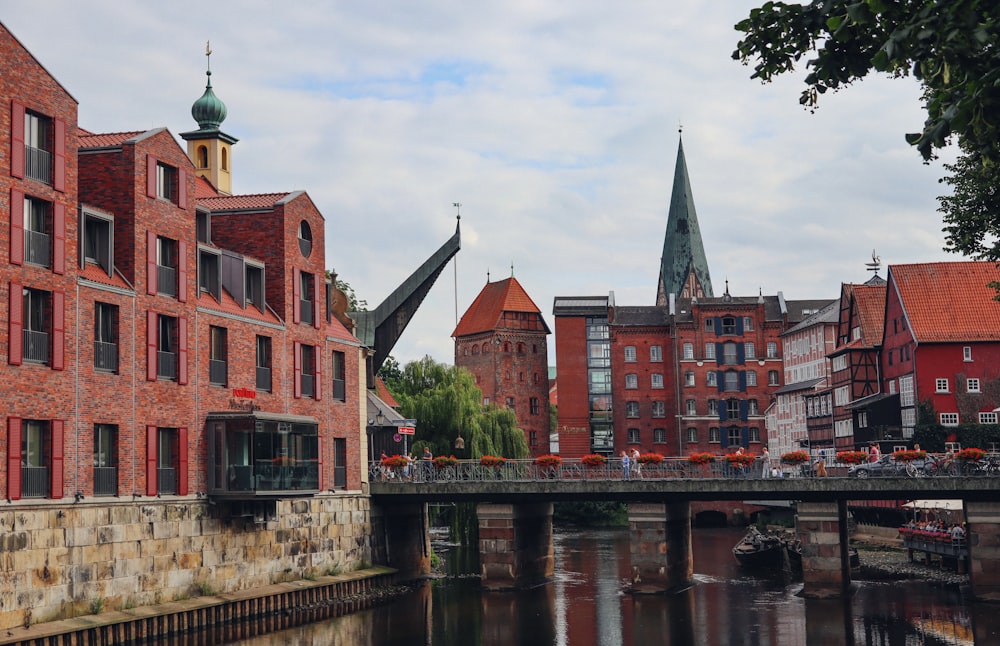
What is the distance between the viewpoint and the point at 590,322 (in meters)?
131

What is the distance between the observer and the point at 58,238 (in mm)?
38375

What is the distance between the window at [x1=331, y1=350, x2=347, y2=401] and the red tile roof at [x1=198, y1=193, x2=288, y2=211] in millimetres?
7450

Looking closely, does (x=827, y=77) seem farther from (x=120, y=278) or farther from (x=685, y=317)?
(x=685, y=317)

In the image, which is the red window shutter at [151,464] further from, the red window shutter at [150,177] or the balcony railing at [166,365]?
the red window shutter at [150,177]

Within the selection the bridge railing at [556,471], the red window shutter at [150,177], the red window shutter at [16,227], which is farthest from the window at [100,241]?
the bridge railing at [556,471]

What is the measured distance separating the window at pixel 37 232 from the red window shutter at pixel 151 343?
18.9 feet

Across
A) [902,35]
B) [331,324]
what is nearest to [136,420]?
[331,324]

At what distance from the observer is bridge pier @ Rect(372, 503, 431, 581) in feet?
198

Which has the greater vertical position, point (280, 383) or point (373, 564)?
point (280, 383)

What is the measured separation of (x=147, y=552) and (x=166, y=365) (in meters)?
6.53

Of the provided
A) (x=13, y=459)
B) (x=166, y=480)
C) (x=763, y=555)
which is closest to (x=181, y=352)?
(x=166, y=480)

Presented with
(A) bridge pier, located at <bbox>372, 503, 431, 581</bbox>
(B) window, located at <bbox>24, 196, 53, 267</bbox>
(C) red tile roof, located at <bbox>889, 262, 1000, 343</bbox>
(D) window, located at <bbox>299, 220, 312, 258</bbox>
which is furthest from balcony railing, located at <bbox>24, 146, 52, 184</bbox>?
(C) red tile roof, located at <bbox>889, 262, 1000, 343</bbox>

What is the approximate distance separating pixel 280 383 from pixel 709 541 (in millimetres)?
47425

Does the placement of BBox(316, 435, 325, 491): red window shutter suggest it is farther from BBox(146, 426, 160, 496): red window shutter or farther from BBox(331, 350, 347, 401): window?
BBox(146, 426, 160, 496): red window shutter
